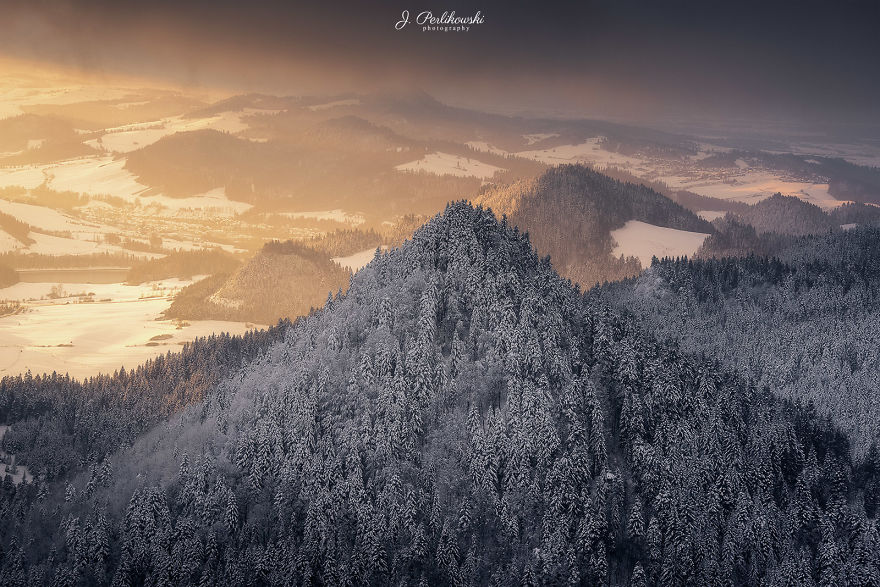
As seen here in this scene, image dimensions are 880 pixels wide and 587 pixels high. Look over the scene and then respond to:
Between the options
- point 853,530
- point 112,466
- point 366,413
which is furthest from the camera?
point 112,466

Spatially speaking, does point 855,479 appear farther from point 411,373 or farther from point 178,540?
point 178,540

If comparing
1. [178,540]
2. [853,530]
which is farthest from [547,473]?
[178,540]

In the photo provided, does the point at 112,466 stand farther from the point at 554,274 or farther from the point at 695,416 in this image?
the point at 695,416

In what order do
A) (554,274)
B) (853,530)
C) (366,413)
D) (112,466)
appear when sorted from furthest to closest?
(554,274) → (112,466) → (366,413) → (853,530)

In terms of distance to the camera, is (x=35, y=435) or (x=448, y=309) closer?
(x=448, y=309)

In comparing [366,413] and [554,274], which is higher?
[554,274]

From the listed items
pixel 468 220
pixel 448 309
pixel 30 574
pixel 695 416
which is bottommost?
pixel 30 574
